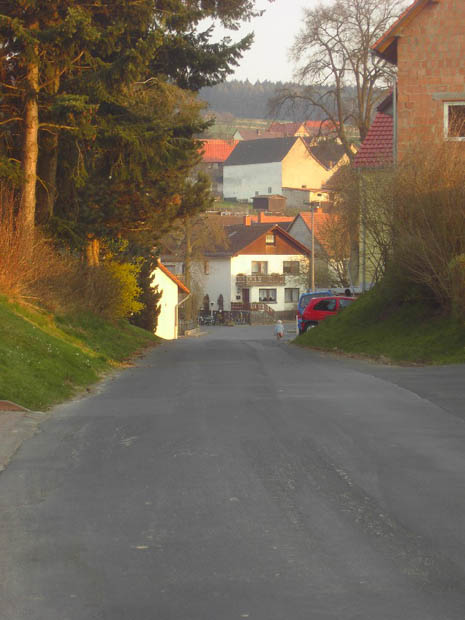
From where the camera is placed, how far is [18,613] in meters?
5.24

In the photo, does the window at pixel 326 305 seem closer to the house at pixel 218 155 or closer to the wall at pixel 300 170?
the wall at pixel 300 170

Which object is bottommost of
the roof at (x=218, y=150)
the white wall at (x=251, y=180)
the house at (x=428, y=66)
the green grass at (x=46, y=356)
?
the green grass at (x=46, y=356)

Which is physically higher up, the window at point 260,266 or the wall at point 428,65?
the wall at point 428,65

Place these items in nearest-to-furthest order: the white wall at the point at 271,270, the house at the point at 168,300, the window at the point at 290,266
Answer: the house at the point at 168,300 → the white wall at the point at 271,270 → the window at the point at 290,266

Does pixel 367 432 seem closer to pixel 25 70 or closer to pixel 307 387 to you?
pixel 307 387

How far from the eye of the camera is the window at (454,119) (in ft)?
96.3

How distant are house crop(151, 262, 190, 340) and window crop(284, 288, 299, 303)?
94.6 ft

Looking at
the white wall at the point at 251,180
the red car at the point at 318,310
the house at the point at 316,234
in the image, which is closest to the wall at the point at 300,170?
the white wall at the point at 251,180

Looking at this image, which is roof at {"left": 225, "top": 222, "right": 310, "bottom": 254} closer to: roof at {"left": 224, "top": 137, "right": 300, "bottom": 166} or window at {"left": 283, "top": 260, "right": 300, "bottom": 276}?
window at {"left": 283, "top": 260, "right": 300, "bottom": 276}

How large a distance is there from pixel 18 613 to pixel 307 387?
38.8ft

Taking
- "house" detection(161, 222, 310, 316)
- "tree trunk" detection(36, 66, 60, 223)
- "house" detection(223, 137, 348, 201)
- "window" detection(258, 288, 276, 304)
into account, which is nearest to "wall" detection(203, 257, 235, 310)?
"house" detection(161, 222, 310, 316)

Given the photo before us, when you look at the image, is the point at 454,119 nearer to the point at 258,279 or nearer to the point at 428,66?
the point at 428,66

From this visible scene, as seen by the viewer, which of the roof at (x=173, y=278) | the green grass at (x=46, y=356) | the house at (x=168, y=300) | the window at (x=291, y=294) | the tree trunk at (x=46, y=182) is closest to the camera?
the green grass at (x=46, y=356)

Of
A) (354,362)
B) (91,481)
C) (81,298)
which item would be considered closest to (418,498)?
(91,481)
